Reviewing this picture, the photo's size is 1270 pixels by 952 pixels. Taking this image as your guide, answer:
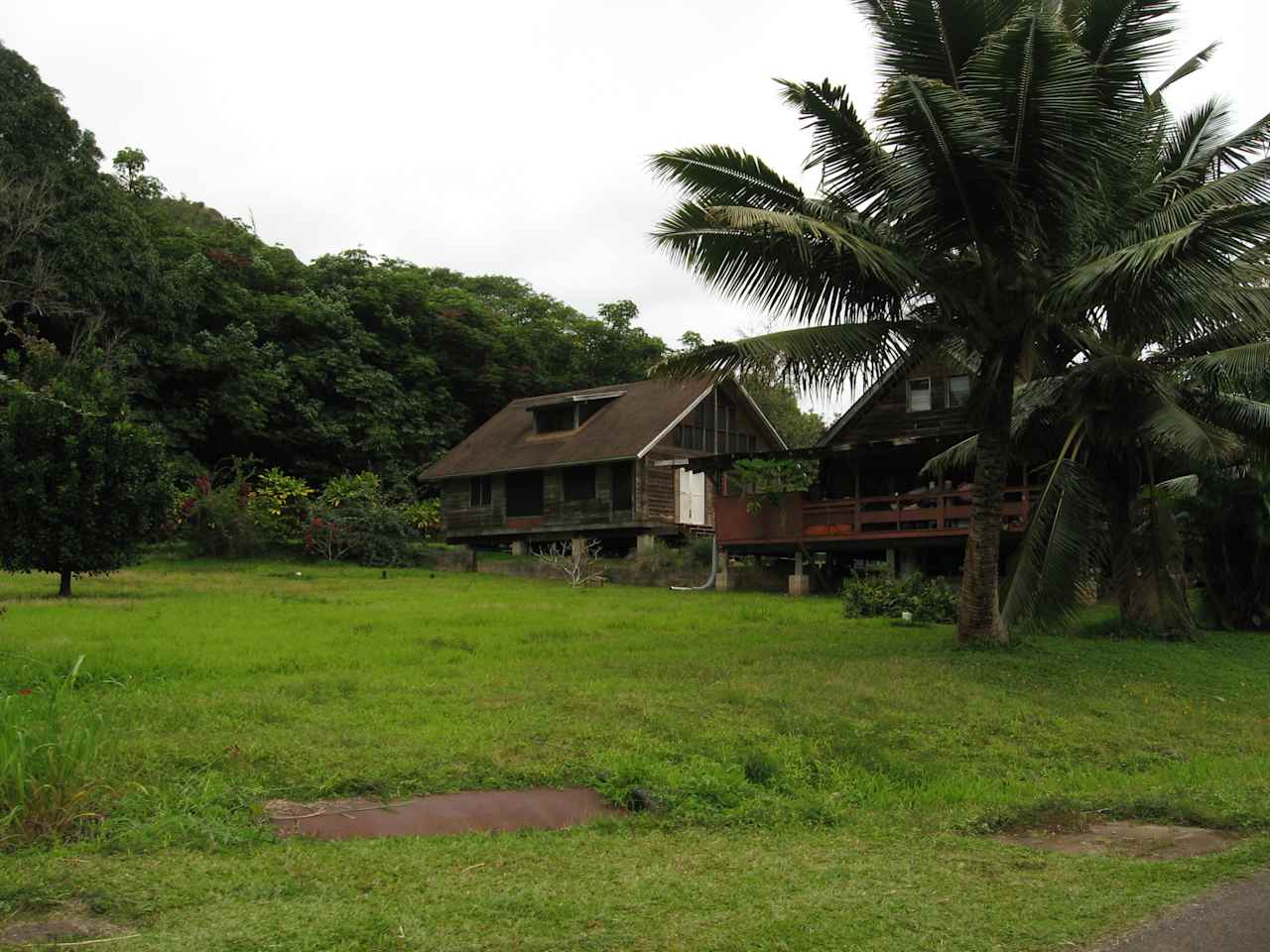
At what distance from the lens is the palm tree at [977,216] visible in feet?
45.7

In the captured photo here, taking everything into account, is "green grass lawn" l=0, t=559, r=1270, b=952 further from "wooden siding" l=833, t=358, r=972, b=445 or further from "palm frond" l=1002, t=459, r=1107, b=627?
"wooden siding" l=833, t=358, r=972, b=445

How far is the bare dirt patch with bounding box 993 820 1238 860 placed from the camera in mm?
7559

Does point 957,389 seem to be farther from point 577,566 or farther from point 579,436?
point 579,436

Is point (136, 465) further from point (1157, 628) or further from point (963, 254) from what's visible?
point (1157, 628)

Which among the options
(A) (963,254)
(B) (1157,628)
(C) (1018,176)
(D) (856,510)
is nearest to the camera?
(C) (1018,176)

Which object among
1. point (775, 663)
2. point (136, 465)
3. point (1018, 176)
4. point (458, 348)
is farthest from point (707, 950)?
point (458, 348)

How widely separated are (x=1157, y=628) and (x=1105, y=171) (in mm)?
7950

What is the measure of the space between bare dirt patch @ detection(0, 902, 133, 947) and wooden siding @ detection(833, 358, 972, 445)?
942 inches

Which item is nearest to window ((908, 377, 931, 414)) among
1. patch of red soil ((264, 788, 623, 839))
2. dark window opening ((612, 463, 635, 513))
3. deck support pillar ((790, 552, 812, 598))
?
deck support pillar ((790, 552, 812, 598))

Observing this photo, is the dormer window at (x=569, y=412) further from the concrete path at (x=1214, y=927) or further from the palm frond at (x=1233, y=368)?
the concrete path at (x=1214, y=927)

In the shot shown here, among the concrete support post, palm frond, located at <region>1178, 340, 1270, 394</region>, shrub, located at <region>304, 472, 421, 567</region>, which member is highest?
palm frond, located at <region>1178, 340, 1270, 394</region>

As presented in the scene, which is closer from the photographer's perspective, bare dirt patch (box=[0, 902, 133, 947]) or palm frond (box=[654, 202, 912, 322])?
bare dirt patch (box=[0, 902, 133, 947])

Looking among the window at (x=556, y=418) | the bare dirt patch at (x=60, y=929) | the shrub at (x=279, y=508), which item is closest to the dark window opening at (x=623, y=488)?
the window at (x=556, y=418)

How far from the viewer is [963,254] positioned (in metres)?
16.2
